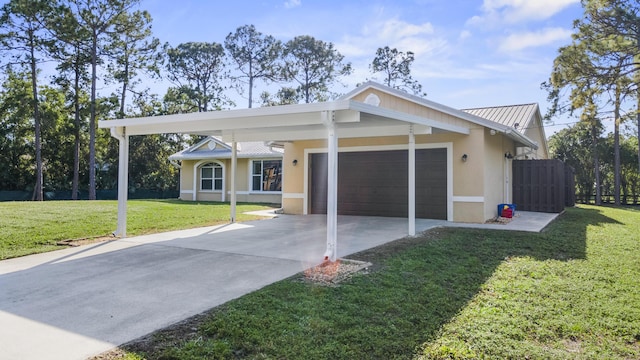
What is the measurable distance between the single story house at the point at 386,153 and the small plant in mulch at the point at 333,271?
7.71ft

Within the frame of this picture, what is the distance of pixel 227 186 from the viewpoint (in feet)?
71.4

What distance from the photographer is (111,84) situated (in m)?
26.9

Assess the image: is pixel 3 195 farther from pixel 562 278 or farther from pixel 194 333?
pixel 562 278

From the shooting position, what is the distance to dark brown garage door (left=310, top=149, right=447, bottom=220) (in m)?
11.7

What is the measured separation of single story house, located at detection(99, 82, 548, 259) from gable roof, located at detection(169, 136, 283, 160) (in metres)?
6.09

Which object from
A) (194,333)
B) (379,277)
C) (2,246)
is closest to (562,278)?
(379,277)

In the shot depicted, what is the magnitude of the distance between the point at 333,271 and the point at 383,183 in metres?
7.21

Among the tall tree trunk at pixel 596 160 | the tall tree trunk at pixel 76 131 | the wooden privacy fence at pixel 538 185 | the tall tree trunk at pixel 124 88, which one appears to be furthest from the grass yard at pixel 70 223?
the tall tree trunk at pixel 596 160

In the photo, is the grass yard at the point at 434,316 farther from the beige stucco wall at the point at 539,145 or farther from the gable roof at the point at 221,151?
the gable roof at the point at 221,151

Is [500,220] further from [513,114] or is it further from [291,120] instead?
[513,114]

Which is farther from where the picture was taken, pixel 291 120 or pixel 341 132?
pixel 341 132

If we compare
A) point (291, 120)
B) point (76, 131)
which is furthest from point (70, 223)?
point (76, 131)

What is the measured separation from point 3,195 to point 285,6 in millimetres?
20583

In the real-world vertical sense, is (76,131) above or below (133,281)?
above
